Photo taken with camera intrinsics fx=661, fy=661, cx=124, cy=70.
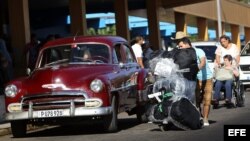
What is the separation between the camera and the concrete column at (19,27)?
20.5 metres

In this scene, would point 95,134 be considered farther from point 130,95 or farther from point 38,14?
point 38,14

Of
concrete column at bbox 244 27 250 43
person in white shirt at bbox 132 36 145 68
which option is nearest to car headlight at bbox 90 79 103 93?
person in white shirt at bbox 132 36 145 68

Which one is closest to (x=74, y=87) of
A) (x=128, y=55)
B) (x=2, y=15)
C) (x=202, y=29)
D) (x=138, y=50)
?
(x=128, y=55)

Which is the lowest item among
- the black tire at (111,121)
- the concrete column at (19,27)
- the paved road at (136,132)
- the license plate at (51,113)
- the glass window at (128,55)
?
the paved road at (136,132)

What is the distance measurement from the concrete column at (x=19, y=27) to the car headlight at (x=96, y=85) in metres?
9.19

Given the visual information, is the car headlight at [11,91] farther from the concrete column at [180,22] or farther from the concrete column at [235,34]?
the concrete column at [235,34]

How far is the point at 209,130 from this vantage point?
1156 centimetres

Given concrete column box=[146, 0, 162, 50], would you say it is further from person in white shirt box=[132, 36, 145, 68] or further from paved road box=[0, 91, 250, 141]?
paved road box=[0, 91, 250, 141]

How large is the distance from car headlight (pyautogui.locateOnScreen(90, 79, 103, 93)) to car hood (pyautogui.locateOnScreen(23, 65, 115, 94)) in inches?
3.6

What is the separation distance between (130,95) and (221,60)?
493 centimetres

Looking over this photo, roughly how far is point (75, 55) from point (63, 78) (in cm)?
127

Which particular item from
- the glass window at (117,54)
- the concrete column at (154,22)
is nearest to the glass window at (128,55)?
the glass window at (117,54)

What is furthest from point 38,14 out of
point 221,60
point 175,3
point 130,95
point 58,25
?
point 130,95

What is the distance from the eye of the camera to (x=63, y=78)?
11797mm
